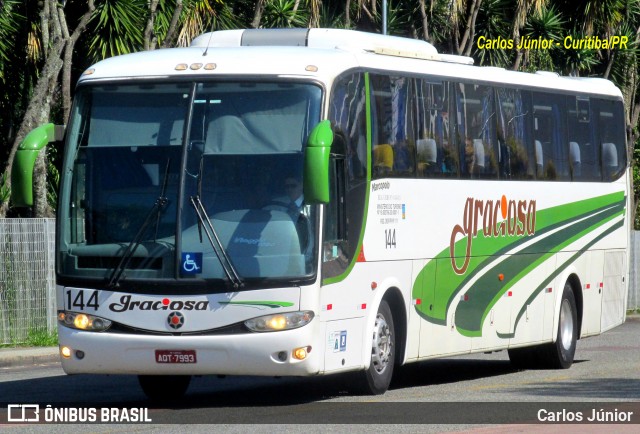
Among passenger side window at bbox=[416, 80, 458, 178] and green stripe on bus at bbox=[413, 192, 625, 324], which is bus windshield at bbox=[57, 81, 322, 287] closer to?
passenger side window at bbox=[416, 80, 458, 178]

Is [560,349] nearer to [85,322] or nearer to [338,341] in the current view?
[338,341]

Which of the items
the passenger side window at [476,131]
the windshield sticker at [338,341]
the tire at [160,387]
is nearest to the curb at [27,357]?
the tire at [160,387]

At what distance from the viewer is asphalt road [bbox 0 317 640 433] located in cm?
1140

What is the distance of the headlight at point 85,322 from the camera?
12.4 metres

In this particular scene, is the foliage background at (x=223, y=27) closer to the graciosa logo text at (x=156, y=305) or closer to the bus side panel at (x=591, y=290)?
the bus side panel at (x=591, y=290)

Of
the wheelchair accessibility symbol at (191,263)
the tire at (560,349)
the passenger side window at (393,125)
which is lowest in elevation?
the tire at (560,349)

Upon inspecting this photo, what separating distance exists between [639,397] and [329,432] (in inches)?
159

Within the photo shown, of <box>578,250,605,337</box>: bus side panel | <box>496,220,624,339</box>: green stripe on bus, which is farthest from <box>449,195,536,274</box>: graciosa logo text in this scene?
<box>578,250,605,337</box>: bus side panel

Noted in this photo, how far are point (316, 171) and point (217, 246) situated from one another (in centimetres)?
113

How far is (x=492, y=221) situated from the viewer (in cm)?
1625

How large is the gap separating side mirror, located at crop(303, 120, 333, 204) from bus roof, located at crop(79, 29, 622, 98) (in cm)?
113

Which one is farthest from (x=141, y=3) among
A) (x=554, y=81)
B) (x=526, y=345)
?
(x=526, y=345)

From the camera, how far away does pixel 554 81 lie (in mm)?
18391

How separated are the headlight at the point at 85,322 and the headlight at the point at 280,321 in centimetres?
126
